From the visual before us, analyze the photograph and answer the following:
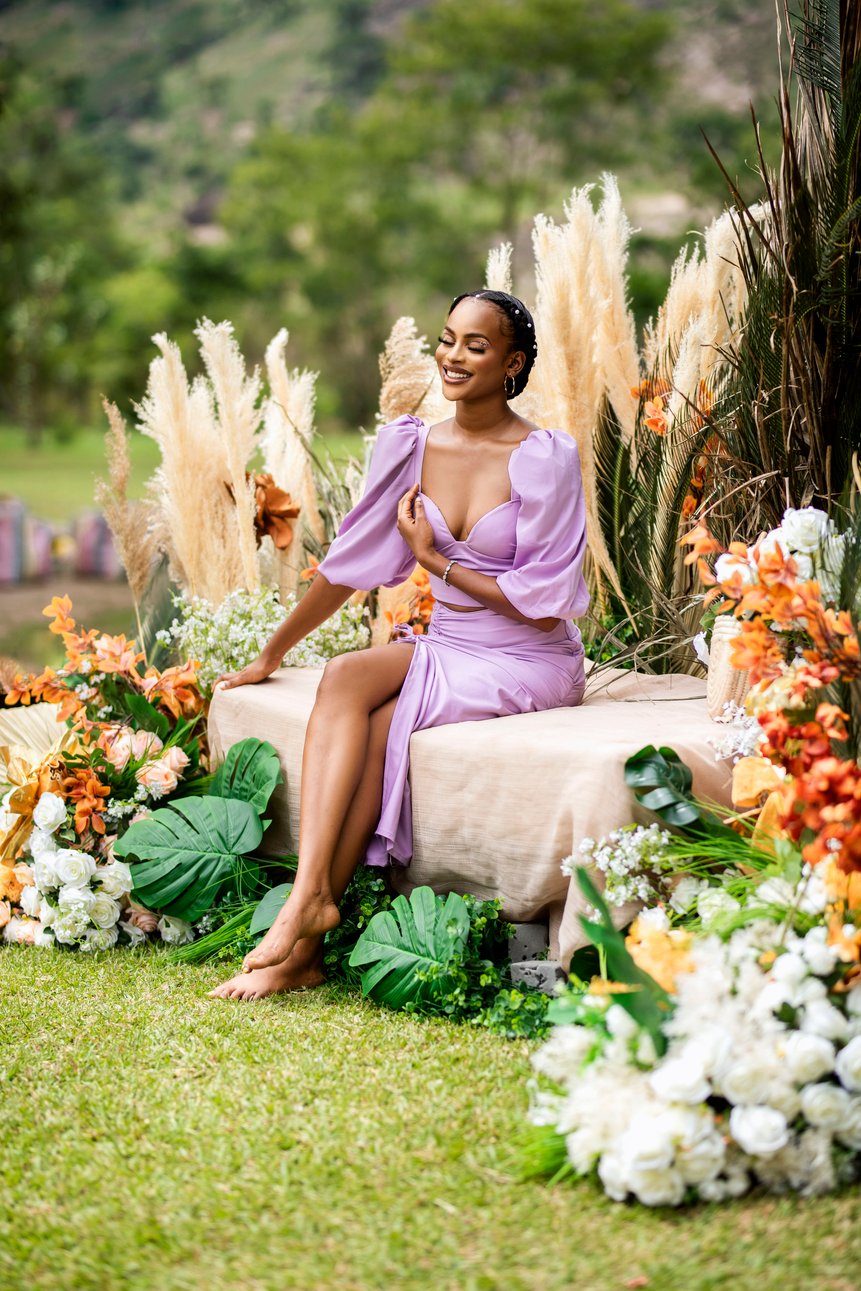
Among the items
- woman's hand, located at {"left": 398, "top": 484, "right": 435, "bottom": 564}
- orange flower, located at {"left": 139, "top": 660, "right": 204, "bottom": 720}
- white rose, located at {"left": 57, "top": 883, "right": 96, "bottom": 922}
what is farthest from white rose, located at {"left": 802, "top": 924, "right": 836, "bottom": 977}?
orange flower, located at {"left": 139, "top": 660, "right": 204, "bottom": 720}

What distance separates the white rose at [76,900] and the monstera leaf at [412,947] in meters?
0.70

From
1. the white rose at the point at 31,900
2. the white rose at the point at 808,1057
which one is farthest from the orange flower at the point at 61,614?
the white rose at the point at 808,1057

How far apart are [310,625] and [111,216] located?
72.0 feet

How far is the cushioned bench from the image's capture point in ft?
8.05

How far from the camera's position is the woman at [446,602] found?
270cm

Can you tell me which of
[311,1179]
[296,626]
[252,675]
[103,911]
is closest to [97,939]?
[103,911]

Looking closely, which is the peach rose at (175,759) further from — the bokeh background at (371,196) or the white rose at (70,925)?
the bokeh background at (371,196)

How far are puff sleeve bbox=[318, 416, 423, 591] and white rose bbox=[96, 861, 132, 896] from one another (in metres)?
0.80

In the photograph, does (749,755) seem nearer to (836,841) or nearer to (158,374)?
(836,841)

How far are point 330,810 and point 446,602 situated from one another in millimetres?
568

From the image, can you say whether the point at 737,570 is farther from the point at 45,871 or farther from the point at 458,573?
the point at 45,871

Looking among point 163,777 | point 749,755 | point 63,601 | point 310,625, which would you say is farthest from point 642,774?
point 63,601

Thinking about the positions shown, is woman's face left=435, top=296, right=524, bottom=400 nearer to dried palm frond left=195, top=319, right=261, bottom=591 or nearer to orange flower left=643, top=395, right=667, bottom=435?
orange flower left=643, top=395, right=667, bottom=435

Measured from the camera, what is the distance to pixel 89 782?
315 centimetres
